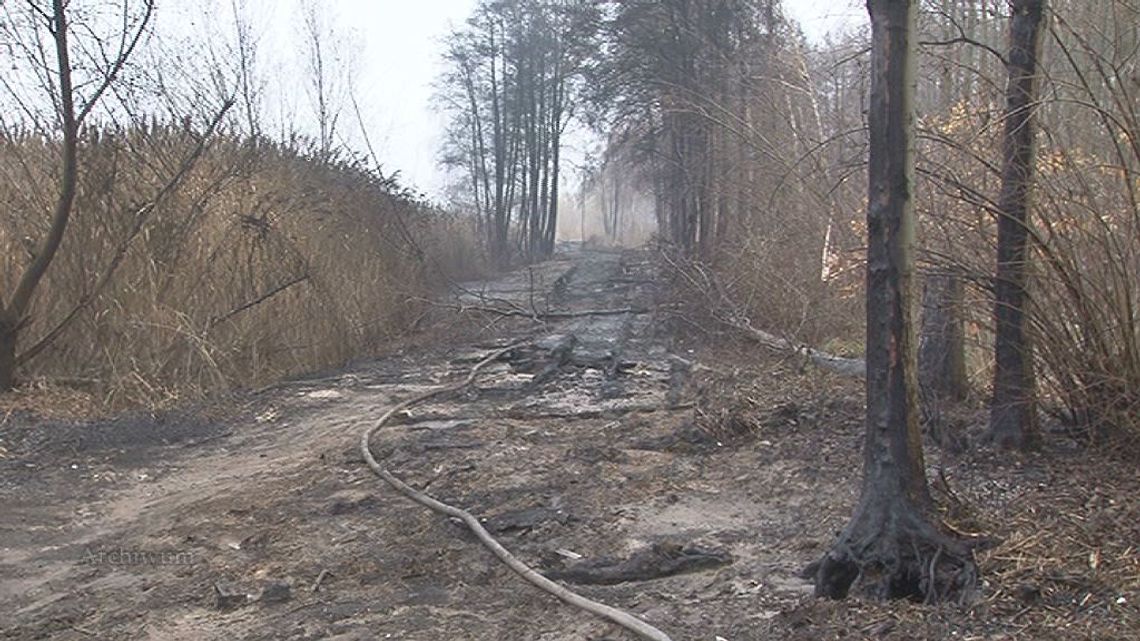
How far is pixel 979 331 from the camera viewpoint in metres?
6.90

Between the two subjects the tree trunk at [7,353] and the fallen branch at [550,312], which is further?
the fallen branch at [550,312]

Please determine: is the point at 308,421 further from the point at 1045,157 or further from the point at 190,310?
the point at 1045,157

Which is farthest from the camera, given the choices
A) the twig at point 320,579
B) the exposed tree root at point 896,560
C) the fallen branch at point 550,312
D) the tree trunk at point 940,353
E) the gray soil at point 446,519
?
the fallen branch at point 550,312

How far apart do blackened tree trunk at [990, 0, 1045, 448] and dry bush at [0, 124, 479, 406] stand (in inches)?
296

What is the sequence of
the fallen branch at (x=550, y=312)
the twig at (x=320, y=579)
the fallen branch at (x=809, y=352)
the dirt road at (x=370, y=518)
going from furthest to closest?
the fallen branch at (x=550, y=312) → the fallen branch at (x=809, y=352) → the twig at (x=320, y=579) → the dirt road at (x=370, y=518)

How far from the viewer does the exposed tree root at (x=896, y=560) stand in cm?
408

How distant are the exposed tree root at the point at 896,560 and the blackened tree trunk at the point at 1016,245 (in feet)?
6.91

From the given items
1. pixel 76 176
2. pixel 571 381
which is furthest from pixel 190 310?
pixel 571 381

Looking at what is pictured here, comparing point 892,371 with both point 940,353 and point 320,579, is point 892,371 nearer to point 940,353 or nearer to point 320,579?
point 320,579

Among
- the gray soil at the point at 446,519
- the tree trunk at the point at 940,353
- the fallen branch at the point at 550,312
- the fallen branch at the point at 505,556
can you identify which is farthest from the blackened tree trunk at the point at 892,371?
the fallen branch at the point at 550,312

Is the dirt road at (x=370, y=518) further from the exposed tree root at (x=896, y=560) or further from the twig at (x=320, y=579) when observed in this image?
the exposed tree root at (x=896, y=560)

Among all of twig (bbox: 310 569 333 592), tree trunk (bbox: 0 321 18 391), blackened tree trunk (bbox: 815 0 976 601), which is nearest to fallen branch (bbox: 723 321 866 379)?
blackened tree trunk (bbox: 815 0 976 601)

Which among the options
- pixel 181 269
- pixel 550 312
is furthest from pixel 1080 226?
pixel 550 312

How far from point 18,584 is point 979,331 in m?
5.97
